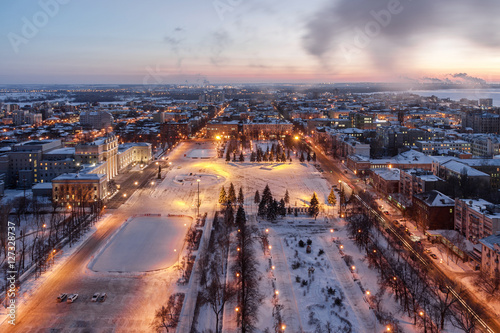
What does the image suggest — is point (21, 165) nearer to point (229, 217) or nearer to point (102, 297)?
point (229, 217)

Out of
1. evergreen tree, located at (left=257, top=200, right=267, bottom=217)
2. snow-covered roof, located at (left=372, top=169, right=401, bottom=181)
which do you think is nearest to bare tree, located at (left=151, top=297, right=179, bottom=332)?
evergreen tree, located at (left=257, top=200, right=267, bottom=217)

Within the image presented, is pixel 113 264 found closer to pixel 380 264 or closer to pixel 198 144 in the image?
pixel 380 264

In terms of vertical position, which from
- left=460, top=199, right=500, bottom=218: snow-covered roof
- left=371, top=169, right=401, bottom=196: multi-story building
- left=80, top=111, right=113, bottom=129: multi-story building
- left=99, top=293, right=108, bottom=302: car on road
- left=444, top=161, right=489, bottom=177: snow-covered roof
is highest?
left=80, top=111, right=113, bottom=129: multi-story building

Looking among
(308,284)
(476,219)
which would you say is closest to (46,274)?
(308,284)

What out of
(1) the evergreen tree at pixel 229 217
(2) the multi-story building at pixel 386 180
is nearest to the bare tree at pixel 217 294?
(1) the evergreen tree at pixel 229 217

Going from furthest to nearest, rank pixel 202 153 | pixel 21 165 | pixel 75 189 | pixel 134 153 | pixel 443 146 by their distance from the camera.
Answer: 1. pixel 202 153
2. pixel 443 146
3. pixel 134 153
4. pixel 21 165
5. pixel 75 189

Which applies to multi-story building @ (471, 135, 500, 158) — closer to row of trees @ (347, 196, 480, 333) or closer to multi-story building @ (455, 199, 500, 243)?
multi-story building @ (455, 199, 500, 243)
